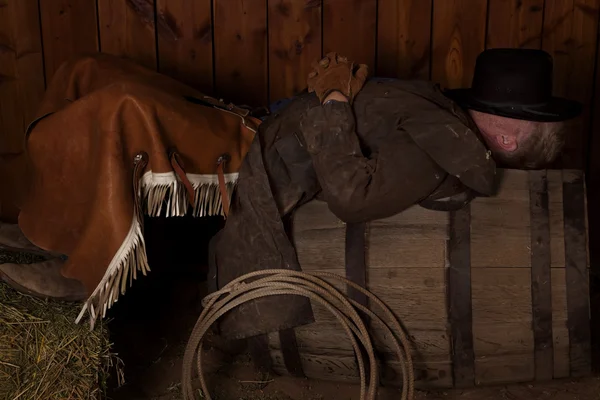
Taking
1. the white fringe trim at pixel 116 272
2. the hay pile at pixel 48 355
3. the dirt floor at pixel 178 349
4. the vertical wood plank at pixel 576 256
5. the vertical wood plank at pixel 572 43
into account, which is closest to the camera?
the hay pile at pixel 48 355

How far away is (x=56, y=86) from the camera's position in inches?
96.6

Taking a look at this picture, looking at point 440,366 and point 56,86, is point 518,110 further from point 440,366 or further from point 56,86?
point 56,86

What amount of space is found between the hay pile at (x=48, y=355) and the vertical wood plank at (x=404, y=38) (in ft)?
5.37

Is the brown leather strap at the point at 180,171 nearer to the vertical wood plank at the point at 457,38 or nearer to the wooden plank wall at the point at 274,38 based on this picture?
the wooden plank wall at the point at 274,38

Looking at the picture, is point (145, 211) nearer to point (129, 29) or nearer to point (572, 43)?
point (129, 29)

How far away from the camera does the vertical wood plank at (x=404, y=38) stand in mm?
2945

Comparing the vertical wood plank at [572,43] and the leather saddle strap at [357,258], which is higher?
the vertical wood plank at [572,43]

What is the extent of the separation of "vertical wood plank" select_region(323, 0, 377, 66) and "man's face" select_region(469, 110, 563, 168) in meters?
0.88

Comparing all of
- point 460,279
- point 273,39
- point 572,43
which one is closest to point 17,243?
point 273,39

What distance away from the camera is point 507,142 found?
216 cm

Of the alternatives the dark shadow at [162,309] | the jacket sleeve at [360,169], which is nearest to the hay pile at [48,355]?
the dark shadow at [162,309]

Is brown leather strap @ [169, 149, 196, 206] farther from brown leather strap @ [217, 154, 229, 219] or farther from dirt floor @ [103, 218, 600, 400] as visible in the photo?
dirt floor @ [103, 218, 600, 400]

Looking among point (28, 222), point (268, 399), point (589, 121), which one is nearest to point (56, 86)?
point (28, 222)

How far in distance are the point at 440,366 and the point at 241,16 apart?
162cm
